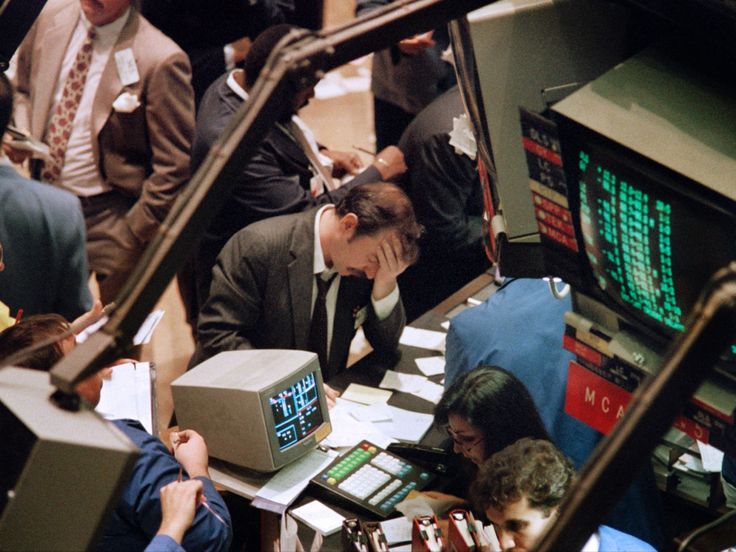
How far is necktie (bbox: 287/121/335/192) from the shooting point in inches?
161

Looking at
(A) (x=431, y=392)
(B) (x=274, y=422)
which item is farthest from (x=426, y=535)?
(A) (x=431, y=392)

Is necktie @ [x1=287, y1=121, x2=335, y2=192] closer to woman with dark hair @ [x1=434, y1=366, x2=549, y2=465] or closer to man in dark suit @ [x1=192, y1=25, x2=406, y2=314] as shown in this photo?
man in dark suit @ [x1=192, y1=25, x2=406, y2=314]

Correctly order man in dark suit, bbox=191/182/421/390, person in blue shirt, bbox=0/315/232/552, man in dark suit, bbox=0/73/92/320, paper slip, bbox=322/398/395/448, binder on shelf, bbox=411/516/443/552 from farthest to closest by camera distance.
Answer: man in dark suit, bbox=191/182/421/390 < paper slip, bbox=322/398/395/448 < man in dark suit, bbox=0/73/92/320 < binder on shelf, bbox=411/516/443/552 < person in blue shirt, bbox=0/315/232/552

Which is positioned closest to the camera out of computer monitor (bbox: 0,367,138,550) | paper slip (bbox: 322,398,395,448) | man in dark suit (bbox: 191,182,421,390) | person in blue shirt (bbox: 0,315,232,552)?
computer monitor (bbox: 0,367,138,550)

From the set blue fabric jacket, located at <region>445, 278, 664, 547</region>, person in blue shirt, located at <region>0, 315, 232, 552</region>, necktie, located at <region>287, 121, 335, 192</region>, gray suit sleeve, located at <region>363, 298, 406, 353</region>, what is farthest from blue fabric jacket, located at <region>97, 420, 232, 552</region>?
necktie, located at <region>287, 121, 335, 192</region>

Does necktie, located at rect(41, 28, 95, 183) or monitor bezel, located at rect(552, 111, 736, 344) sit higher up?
monitor bezel, located at rect(552, 111, 736, 344)

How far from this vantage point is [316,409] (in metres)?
3.20

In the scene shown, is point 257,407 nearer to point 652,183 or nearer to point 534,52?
point 534,52

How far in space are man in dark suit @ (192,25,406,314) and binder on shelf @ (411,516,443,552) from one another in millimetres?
1584

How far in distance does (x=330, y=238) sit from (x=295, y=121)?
814 millimetres

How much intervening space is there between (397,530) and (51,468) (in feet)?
5.91

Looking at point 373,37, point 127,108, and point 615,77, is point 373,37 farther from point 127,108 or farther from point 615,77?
point 127,108

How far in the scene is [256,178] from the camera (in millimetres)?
3982

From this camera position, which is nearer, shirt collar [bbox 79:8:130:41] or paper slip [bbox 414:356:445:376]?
paper slip [bbox 414:356:445:376]
